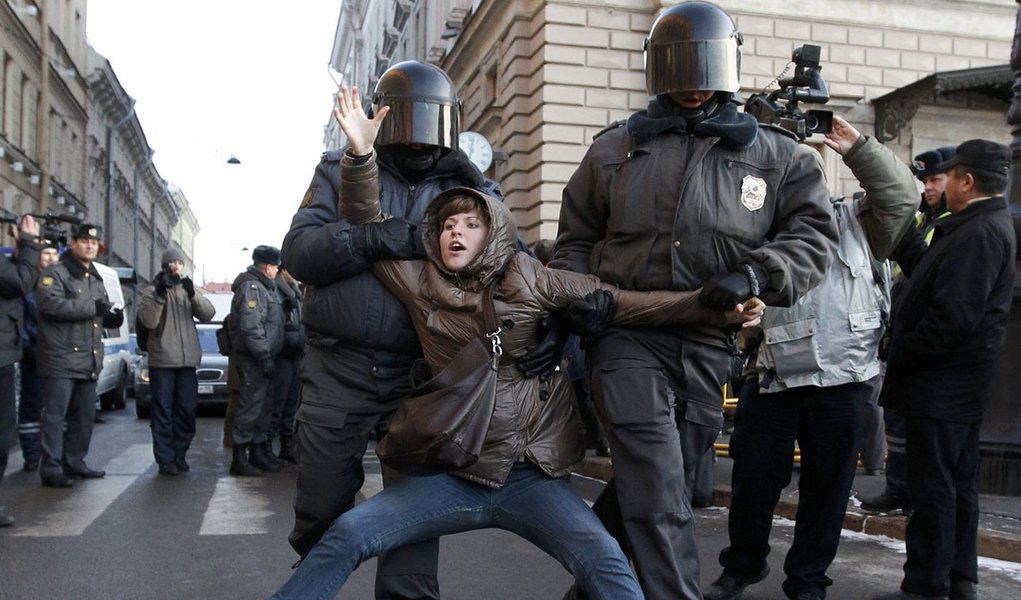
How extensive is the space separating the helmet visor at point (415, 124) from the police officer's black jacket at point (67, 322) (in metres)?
5.81

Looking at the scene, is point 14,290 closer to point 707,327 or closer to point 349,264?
point 349,264

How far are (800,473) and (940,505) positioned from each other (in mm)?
590

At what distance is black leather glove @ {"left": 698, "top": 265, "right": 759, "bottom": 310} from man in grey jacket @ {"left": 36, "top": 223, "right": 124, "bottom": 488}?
6.67 m

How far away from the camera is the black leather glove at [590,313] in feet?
10.6

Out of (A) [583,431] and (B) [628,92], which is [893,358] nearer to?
(A) [583,431]

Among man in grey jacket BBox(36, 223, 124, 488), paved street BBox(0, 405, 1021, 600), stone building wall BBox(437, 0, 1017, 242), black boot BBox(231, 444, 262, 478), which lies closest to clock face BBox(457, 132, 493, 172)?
stone building wall BBox(437, 0, 1017, 242)

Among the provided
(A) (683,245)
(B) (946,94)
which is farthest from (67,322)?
(B) (946,94)

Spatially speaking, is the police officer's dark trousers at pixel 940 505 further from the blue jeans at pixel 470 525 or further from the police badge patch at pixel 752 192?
the blue jeans at pixel 470 525

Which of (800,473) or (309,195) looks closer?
(309,195)

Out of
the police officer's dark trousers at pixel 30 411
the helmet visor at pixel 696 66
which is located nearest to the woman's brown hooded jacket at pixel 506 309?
the helmet visor at pixel 696 66

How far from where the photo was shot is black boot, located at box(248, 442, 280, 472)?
9727 millimetres

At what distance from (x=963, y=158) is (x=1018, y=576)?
2.07 metres

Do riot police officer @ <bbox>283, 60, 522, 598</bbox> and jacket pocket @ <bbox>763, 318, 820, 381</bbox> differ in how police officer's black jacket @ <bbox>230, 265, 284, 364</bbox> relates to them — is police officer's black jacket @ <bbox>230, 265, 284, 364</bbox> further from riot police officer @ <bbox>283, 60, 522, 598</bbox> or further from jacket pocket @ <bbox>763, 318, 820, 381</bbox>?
riot police officer @ <bbox>283, 60, 522, 598</bbox>

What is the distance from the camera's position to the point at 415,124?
143 inches
